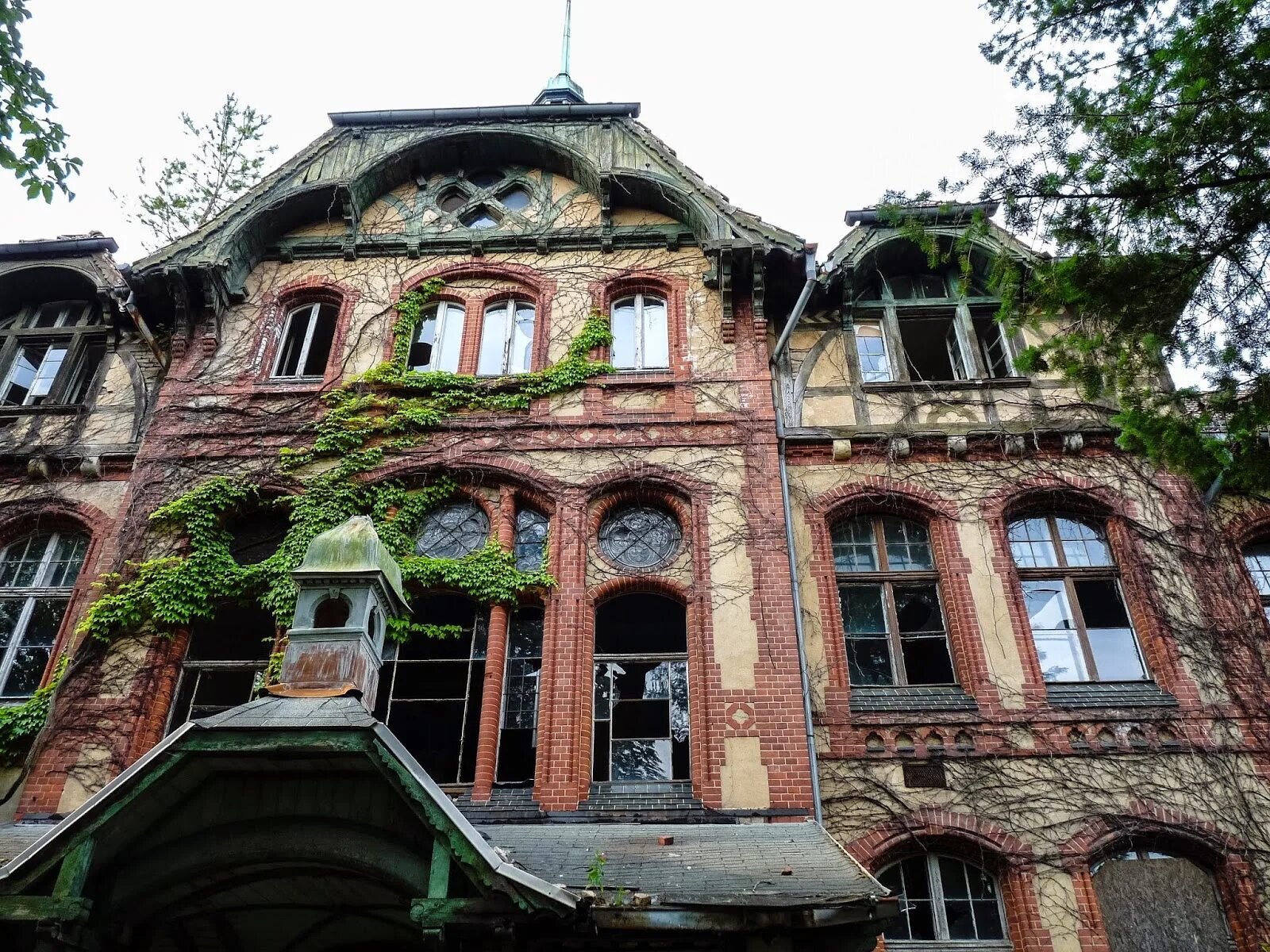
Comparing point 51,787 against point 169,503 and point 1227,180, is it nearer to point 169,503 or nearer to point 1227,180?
point 169,503

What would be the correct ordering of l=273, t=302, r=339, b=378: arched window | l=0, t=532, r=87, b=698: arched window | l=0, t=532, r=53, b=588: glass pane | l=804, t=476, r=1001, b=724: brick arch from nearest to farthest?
1. l=804, t=476, r=1001, b=724: brick arch
2. l=0, t=532, r=87, b=698: arched window
3. l=0, t=532, r=53, b=588: glass pane
4. l=273, t=302, r=339, b=378: arched window

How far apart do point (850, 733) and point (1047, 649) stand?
2541mm

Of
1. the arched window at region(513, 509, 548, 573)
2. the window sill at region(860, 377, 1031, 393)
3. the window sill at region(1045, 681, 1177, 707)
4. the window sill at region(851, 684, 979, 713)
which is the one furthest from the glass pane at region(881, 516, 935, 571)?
the arched window at region(513, 509, 548, 573)

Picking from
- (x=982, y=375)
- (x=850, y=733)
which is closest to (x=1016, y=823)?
(x=850, y=733)

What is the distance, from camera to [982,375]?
42.6 ft

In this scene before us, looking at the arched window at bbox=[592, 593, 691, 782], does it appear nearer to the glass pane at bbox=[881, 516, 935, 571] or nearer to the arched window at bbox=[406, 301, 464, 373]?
the glass pane at bbox=[881, 516, 935, 571]

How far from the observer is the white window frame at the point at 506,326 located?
42.7 ft

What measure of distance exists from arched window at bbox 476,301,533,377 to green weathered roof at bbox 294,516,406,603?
4.08m

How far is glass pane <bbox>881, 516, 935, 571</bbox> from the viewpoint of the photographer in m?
11.6

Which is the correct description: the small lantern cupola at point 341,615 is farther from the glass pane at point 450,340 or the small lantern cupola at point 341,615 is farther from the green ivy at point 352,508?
the glass pane at point 450,340

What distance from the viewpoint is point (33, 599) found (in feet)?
38.1

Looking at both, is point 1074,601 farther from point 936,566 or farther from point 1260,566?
point 1260,566

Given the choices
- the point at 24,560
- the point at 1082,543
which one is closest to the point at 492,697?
the point at 24,560

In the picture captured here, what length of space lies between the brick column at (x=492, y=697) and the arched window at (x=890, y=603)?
3.73 meters
